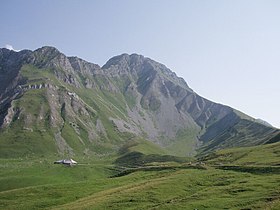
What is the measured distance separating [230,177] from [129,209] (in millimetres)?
33096

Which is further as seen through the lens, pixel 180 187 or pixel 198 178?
pixel 198 178

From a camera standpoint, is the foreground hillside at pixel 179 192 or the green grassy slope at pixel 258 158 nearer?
the foreground hillside at pixel 179 192

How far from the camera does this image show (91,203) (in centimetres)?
8794

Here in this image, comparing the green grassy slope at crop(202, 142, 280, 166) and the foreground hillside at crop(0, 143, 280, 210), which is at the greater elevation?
the green grassy slope at crop(202, 142, 280, 166)

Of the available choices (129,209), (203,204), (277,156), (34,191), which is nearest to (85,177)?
(34,191)

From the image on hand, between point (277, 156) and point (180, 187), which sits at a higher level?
point (277, 156)

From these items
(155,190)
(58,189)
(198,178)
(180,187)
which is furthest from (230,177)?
(58,189)

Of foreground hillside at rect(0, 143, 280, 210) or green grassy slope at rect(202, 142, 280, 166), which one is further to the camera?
green grassy slope at rect(202, 142, 280, 166)

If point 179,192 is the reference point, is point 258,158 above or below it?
above

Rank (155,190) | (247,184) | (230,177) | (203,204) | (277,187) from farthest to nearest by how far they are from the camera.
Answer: (230,177) → (155,190) → (247,184) → (277,187) → (203,204)

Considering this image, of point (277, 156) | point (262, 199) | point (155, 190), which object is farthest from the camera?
point (277, 156)

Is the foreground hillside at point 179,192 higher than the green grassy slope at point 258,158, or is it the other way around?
the green grassy slope at point 258,158

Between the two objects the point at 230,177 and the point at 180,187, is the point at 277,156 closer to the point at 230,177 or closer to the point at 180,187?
the point at 230,177

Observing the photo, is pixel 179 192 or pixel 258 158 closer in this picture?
pixel 179 192
